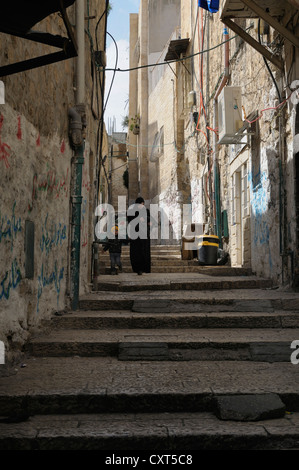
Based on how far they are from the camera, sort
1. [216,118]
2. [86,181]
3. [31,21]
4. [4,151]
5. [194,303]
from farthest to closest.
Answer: [216,118]
[86,181]
[194,303]
[4,151]
[31,21]

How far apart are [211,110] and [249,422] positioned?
37.2ft

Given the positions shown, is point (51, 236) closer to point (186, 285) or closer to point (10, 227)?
point (10, 227)

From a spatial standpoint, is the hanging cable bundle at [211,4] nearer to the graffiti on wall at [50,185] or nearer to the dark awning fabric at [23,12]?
the graffiti on wall at [50,185]

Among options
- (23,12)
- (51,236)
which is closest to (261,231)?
(51,236)

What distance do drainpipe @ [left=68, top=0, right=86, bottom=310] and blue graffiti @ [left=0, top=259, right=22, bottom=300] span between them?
1.86m

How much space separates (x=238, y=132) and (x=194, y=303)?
459 centimetres

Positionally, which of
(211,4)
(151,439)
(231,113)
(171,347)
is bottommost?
(151,439)

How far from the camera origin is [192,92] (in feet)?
52.9

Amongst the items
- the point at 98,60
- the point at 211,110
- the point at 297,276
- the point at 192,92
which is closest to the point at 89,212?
the point at 98,60

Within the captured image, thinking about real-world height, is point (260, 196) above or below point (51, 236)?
above

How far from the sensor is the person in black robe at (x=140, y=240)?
9766 mm

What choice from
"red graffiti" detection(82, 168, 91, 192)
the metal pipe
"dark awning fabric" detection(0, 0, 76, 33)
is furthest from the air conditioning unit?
"dark awning fabric" detection(0, 0, 76, 33)

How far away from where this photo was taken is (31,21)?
346 cm

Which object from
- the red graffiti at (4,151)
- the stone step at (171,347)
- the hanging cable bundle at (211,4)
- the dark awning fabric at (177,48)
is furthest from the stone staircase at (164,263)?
the dark awning fabric at (177,48)
